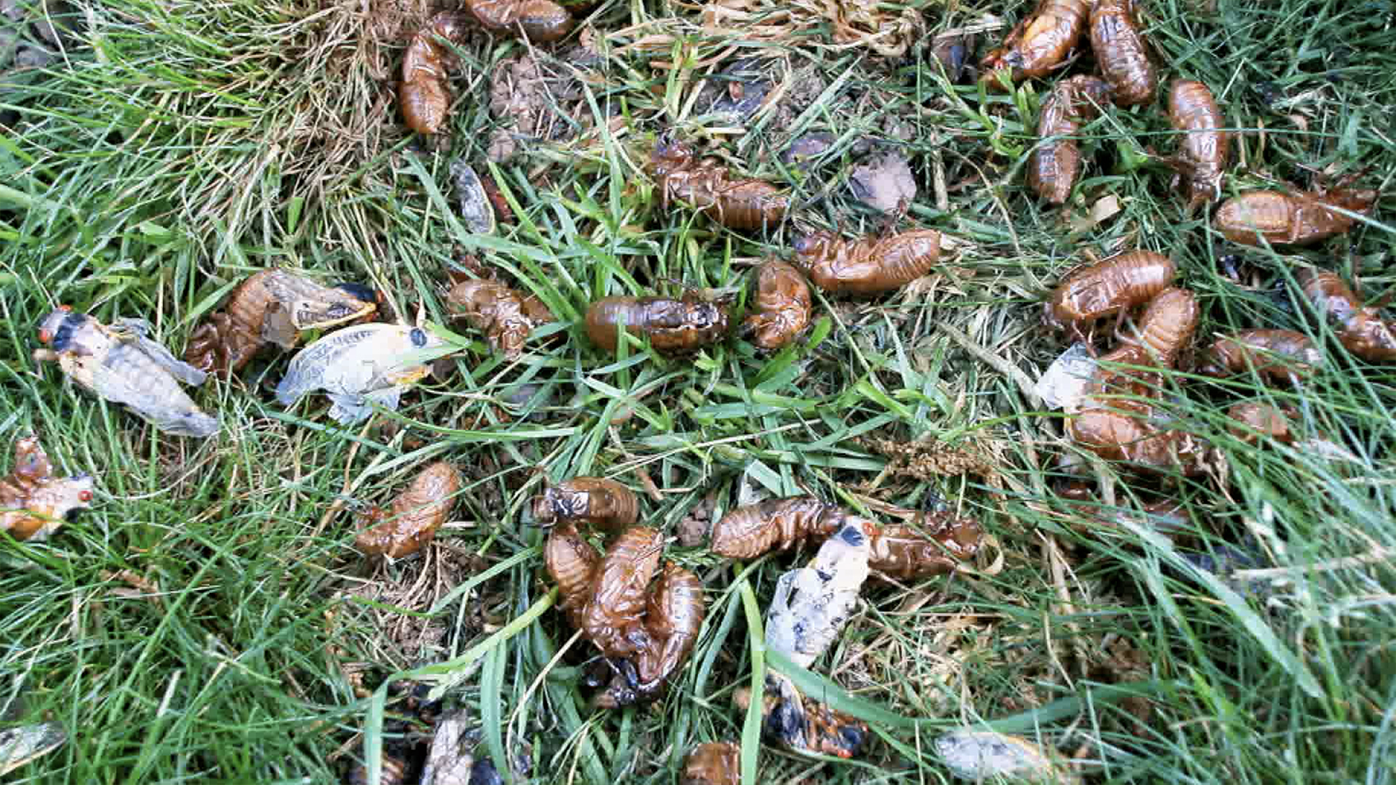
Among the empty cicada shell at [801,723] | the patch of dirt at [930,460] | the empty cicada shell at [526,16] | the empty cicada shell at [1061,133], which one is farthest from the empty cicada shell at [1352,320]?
the empty cicada shell at [526,16]

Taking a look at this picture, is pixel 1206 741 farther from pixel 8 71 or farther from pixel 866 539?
pixel 8 71

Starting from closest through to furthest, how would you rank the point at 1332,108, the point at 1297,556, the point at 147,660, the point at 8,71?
the point at 1297,556
the point at 147,660
the point at 1332,108
the point at 8,71

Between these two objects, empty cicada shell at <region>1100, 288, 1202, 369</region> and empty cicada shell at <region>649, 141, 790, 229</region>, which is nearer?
empty cicada shell at <region>1100, 288, 1202, 369</region>

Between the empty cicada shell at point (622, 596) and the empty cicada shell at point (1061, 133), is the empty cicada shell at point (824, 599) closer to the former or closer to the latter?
the empty cicada shell at point (622, 596)

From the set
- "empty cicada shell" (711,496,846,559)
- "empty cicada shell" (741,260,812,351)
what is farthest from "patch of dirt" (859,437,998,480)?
"empty cicada shell" (741,260,812,351)

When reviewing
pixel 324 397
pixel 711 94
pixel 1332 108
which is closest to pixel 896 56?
pixel 711 94

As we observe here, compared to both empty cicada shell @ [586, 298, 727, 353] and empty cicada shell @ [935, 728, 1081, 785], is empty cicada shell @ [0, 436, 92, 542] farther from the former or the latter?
empty cicada shell @ [935, 728, 1081, 785]
